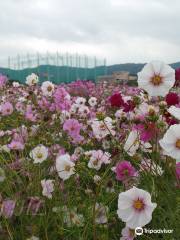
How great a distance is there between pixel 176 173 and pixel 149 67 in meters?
0.41

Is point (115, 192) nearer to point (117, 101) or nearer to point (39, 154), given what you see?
point (39, 154)

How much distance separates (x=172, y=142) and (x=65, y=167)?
29.1 inches

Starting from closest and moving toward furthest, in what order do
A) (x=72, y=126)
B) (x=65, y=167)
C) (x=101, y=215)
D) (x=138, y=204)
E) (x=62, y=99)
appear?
(x=138, y=204) → (x=101, y=215) → (x=65, y=167) → (x=72, y=126) → (x=62, y=99)

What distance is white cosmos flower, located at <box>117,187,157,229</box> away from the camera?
165 centimetres

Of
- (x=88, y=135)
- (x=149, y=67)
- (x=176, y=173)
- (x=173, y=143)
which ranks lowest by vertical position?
(x=88, y=135)

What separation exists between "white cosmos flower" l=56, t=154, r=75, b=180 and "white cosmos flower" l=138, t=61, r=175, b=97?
20.0 inches

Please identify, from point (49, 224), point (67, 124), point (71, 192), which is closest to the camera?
point (49, 224)

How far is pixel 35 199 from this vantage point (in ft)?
6.91

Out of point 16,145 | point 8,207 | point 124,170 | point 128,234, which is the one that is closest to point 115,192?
point 124,170

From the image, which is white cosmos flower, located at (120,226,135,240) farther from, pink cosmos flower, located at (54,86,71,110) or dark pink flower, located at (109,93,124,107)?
pink cosmos flower, located at (54,86,71,110)

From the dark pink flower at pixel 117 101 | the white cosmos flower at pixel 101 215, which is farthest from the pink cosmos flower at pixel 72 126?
the white cosmos flower at pixel 101 215

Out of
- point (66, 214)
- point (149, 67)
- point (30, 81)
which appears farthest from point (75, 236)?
point (30, 81)

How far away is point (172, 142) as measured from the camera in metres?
1.71

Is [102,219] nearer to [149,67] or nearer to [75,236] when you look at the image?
[75,236]
